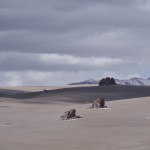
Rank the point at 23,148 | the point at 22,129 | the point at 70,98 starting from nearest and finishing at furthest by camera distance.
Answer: the point at 23,148
the point at 22,129
the point at 70,98

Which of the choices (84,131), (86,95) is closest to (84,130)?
(84,131)

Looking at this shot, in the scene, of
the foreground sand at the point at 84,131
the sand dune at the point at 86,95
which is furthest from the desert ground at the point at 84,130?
the sand dune at the point at 86,95

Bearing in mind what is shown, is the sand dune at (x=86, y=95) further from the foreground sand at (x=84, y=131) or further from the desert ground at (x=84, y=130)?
the foreground sand at (x=84, y=131)

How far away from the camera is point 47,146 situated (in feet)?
38.6

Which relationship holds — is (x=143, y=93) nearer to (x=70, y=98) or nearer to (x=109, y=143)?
(x=70, y=98)

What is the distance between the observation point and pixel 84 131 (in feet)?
44.9

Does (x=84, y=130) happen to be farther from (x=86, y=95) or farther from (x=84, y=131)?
(x=86, y=95)

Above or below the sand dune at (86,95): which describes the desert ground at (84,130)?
below

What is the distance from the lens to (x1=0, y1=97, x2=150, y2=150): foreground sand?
11.7 m

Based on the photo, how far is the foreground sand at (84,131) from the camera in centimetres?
1168

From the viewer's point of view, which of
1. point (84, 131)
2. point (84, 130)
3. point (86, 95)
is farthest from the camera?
point (86, 95)

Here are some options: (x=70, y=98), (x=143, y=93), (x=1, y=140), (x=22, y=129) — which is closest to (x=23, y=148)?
(x=1, y=140)

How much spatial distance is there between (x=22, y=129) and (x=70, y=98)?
51.1ft

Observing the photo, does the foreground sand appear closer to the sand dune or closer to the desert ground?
the desert ground
